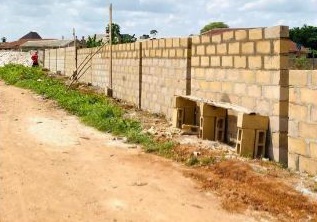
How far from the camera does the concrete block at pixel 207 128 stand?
8.31m

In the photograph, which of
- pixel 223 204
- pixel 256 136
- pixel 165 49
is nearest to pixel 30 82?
pixel 165 49

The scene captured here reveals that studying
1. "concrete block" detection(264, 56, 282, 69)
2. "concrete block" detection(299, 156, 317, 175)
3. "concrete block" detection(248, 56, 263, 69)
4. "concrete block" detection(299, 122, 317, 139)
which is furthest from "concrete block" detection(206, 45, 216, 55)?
"concrete block" detection(299, 156, 317, 175)

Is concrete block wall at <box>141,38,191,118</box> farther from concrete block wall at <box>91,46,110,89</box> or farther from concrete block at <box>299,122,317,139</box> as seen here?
concrete block wall at <box>91,46,110,89</box>

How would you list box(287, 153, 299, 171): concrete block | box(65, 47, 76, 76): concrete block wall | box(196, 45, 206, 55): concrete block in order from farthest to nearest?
1. box(65, 47, 76, 76): concrete block wall
2. box(196, 45, 206, 55): concrete block
3. box(287, 153, 299, 171): concrete block

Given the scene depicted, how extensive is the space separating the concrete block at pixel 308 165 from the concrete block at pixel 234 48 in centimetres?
225

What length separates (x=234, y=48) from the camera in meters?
7.85

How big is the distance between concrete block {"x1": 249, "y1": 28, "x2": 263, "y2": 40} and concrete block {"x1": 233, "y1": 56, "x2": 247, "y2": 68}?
376 millimetres

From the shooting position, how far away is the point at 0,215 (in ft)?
15.6

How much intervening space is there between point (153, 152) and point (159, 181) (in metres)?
1.86

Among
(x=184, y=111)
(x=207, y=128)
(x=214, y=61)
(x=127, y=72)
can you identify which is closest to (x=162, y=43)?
(x=184, y=111)

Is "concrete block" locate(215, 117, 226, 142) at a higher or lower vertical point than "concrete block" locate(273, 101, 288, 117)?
lower

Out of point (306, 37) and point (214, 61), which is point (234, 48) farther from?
point (306, 37)

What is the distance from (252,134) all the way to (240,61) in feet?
4.45

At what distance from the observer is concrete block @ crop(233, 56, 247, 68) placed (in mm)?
7562
